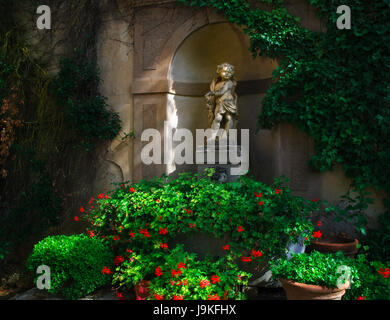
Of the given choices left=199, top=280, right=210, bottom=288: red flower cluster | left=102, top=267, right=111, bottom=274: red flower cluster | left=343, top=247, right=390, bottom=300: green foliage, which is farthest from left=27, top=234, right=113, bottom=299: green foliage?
left=343, top=247, right=390, bottom=300: green foliage

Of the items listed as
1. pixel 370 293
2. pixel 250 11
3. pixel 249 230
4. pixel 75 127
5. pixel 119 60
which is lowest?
pixel 370 293

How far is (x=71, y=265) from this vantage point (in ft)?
11.2

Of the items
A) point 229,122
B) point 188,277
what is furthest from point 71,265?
point 229,122

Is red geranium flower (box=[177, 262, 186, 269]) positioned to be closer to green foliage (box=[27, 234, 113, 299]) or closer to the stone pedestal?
green foliage (box=[27, 234, 113, 299])

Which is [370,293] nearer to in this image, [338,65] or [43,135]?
[338,65]

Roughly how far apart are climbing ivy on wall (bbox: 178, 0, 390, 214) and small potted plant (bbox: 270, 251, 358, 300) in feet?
4.65

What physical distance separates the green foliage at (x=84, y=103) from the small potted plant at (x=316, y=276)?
3219 millimetres

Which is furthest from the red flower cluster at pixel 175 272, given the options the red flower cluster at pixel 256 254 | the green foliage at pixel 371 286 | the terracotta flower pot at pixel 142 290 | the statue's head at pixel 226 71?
the statue's head at pixel 226 71

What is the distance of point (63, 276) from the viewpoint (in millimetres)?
3391

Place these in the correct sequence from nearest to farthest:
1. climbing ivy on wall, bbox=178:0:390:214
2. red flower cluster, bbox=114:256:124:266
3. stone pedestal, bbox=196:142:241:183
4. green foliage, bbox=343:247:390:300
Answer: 1. green foliage, bbox=343:247:390:300
2. red flower cluster, bbox=114:256:124:266
3. climbing ivy on wall, bbox=178:0:390:214
4. stone pedestal, bbox=196:142:241:183

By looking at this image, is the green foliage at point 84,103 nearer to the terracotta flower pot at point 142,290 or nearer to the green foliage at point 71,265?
the green foliage at point 71,265

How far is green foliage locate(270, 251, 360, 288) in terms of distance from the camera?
2902 mm

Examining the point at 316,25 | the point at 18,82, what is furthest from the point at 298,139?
the point at 18,82

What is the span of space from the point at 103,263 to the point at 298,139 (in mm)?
2796
